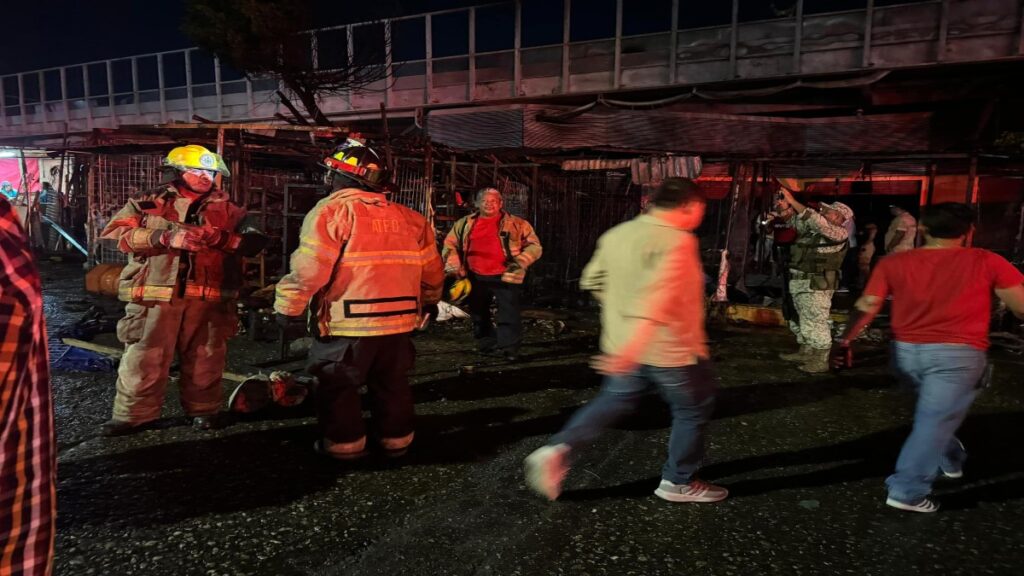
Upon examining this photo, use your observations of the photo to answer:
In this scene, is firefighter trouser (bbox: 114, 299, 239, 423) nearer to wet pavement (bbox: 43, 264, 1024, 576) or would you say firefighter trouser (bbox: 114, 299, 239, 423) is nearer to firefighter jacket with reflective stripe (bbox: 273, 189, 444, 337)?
wet pavement (bbox: 43, 264, 1024, 576)

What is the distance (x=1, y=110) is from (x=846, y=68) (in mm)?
32117

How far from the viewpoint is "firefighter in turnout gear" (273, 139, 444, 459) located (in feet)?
11.2

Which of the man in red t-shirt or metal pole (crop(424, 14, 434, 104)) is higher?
metal pole (crop(424, 14, 434, 104))

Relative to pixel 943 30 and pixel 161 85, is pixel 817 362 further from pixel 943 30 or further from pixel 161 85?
pixel 161 85

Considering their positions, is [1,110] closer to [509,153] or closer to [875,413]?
[509,153]

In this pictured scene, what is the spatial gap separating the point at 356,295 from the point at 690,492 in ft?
7.11

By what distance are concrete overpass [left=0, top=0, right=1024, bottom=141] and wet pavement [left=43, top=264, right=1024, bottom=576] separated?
9483 mm

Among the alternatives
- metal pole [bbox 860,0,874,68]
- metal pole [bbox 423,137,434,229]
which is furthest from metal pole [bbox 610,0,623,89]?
metal pole [bbox 423,137,434,229]

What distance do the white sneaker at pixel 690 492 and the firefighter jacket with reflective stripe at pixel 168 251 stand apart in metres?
3.11

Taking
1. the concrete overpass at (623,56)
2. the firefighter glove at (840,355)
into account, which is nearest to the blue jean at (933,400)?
the firefighter glove at (840,355)

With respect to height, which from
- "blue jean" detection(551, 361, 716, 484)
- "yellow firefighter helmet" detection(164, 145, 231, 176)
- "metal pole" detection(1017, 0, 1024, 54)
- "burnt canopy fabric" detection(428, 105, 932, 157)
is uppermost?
"metal pole" detection(1017, 0, 1024, 54)

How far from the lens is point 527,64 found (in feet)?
49.8

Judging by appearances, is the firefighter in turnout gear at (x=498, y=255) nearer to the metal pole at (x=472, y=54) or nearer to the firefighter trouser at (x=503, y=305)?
the firefighter trouser at (x=503, y=305)

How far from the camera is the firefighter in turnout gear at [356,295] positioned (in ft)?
11.2
